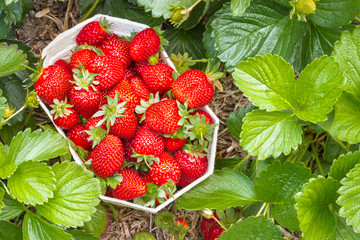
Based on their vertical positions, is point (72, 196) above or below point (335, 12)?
below

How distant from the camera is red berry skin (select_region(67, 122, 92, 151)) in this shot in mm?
1214

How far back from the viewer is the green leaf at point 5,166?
3.39 feet

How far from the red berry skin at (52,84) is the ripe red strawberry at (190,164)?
34 centimetres

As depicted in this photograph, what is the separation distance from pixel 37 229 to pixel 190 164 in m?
0.41

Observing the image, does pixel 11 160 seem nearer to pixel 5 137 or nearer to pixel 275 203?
pixel 5 137

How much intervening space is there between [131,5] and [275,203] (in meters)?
0.73

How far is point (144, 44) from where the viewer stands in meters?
1.20

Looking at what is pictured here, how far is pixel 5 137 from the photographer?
4.71 feet

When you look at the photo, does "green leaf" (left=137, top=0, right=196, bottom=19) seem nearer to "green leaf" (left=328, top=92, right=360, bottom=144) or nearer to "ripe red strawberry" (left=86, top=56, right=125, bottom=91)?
"ripe red strawberry" (left=86, top=56, right=125, bottom=91)

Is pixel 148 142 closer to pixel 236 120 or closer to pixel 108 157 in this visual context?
pixel 108 157

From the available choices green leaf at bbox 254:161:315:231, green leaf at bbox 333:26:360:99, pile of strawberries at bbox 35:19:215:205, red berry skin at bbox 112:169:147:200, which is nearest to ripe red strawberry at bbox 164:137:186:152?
pile of strawberries at bbox 35:19:215:205

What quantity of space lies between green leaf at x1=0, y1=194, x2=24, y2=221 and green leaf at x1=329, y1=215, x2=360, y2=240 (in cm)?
77

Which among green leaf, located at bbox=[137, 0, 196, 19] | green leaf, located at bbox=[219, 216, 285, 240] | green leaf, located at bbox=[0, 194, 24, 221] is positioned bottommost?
green leaf, located at bbox=[219, 216, 285, 240]

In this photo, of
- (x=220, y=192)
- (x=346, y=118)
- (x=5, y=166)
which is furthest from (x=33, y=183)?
(x=346, y=118)
